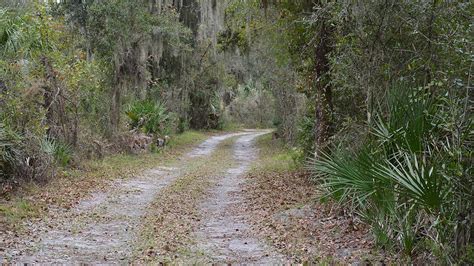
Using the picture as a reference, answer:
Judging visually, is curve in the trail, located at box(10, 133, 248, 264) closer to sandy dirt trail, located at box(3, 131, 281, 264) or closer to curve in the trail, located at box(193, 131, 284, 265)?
sandy dirt trail, located at box(3, 131, 281, 264)

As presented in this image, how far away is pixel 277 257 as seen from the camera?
7012 millimetres

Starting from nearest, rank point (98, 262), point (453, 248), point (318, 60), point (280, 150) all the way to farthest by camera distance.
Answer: point (453, 248) < point (98, 262) < point (318, 60) < point (280, 150)

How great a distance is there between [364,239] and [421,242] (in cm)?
140

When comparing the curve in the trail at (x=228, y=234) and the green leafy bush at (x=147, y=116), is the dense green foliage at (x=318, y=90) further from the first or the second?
the curve in the trail at (x=228, y=234)

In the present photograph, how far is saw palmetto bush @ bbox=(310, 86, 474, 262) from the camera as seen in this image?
17.3ft

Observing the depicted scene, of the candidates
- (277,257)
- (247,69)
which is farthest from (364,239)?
(247,69)

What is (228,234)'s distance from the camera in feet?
27.8

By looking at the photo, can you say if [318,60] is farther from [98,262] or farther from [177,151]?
[177,151]

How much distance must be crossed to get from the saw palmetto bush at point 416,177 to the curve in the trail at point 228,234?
1375 mm

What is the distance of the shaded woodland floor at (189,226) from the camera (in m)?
7.00

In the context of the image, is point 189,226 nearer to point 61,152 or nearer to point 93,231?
point 93,231

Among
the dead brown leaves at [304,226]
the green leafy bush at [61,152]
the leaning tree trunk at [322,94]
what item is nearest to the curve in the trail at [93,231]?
the green leafy bush at [61,152]

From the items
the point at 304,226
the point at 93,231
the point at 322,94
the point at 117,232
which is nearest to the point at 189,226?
the point at 117,232

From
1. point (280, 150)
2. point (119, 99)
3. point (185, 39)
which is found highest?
point (185, 39)
